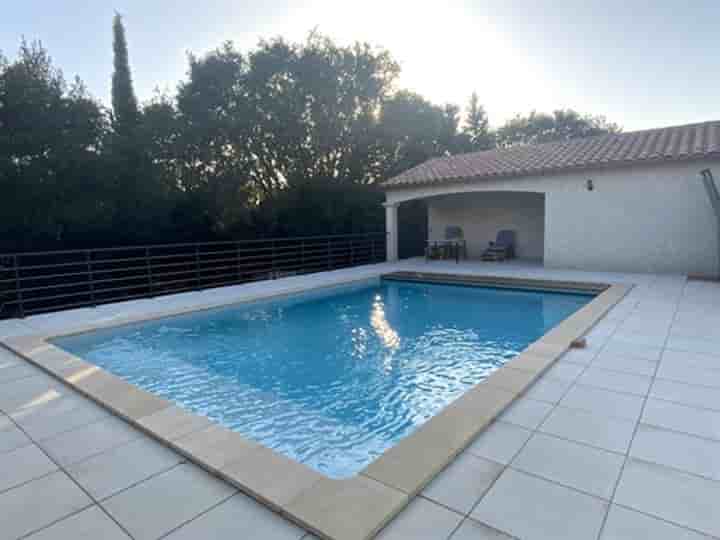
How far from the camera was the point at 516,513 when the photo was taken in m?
1.83

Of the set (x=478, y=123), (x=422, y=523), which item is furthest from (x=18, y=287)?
(x=478, y=123)

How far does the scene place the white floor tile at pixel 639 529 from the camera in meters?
1.68

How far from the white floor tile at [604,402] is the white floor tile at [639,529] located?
1043 millimetres

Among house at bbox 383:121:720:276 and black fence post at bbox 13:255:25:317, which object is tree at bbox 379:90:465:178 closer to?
house at bbox 383:121:720:276

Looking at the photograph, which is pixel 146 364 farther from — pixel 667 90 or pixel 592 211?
pixel 667 90

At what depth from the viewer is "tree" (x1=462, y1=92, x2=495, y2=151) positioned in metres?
22.0

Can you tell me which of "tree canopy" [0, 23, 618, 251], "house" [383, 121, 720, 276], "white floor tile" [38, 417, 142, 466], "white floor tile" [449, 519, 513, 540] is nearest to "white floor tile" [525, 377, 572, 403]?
"white floor tile" [449, 519, 513, 540]

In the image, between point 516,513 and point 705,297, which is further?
point 705,297

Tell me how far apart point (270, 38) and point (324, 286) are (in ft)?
33.7

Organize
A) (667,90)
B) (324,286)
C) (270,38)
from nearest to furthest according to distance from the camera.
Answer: (324,286)
(667,90)
(270,38)

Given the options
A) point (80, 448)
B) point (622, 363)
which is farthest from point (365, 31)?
point (80, 448)

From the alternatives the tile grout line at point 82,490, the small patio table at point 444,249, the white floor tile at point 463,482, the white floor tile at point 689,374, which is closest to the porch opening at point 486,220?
the small patio table at point 444,249

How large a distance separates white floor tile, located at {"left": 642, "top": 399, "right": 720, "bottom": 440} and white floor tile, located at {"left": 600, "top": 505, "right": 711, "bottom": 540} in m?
1.02

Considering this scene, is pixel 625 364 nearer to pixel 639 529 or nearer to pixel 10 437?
pixel 639 529
